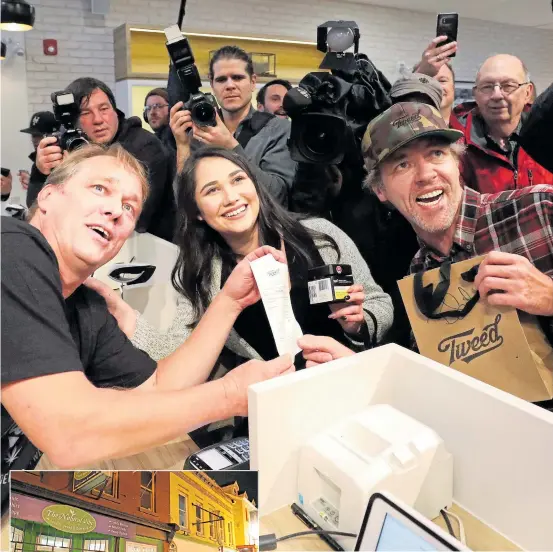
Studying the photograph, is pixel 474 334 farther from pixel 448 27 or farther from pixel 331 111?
pixel 448 27

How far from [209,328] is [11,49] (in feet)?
13.3

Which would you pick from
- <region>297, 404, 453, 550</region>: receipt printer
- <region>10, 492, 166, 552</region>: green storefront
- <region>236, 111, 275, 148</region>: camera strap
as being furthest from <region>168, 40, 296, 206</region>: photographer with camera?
<region>10, 492, 166, 552</region>: green storefront

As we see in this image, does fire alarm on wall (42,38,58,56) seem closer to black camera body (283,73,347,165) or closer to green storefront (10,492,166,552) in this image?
black camera body (283,73,347,165)

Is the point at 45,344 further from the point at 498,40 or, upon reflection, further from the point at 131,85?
the point at 498,40

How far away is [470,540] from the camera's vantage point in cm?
84

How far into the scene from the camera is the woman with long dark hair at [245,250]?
1546 millimetres

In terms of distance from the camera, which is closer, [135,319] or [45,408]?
[45,408]

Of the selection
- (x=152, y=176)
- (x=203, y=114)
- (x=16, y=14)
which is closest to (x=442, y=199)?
(x=203, y=114)

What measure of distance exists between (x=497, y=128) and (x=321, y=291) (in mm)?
1254

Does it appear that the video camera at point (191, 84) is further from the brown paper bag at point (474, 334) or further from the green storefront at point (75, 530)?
the green storefront at point (75, 530)

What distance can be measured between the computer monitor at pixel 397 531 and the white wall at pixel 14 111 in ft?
14.5

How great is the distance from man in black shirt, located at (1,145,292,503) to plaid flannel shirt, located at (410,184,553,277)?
470 mm

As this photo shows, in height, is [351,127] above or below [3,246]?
above

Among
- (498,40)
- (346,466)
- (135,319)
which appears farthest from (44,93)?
(498,40)
